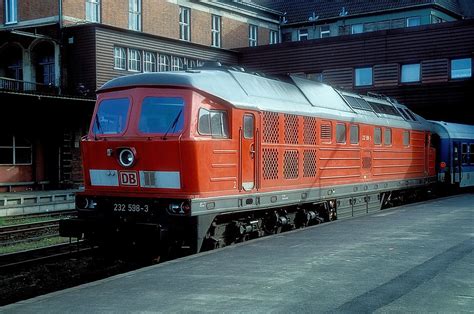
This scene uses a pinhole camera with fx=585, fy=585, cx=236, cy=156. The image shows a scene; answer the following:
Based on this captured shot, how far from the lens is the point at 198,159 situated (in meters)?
Answer: 9.44

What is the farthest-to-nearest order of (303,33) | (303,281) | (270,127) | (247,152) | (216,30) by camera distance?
(303,33)
(216,30)
(270,127)
(247,152)
(303,281)

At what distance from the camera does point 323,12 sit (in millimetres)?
46875

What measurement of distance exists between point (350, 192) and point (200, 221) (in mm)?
6280

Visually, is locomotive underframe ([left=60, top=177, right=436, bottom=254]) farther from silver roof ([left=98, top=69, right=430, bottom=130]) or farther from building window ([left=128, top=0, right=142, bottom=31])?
building window ([left=128, top=0, right=142, bottom=31])

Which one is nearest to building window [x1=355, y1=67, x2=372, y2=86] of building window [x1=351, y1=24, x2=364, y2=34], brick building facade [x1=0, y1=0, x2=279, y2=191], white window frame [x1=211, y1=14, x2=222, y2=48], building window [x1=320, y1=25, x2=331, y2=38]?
brick building facade [x1=0, y1=0, x2=279, y2=191]

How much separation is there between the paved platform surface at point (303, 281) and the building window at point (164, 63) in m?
22.0

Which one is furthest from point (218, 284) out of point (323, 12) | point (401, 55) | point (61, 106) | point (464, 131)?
point (323, 12)

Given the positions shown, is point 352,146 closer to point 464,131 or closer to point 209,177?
point 209,177

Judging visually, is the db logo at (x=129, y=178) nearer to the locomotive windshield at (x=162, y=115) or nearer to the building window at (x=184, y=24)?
the locomotive windshield at (x=162, y=115)

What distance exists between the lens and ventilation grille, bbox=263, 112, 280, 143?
11.0 m

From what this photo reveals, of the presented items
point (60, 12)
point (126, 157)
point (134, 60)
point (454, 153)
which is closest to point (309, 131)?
point (126, 157)

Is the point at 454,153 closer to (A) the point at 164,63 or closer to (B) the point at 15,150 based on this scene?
(A) the point at 164,63

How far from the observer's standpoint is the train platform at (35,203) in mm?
19203

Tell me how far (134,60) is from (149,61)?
3.27 feet
